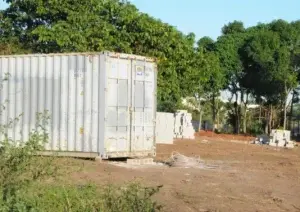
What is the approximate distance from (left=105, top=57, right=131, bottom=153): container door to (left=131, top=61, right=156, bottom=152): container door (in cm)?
23

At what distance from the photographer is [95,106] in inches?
620

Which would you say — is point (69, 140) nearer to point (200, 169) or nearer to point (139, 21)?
point (200, 169)

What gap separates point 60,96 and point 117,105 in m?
1.35

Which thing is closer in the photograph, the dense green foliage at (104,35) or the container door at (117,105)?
the container door at (117,105)

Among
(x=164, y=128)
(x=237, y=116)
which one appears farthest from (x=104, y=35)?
(x=237, y=116)

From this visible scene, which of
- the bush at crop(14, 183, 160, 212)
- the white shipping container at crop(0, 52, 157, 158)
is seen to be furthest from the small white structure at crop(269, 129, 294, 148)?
the bush at crop(14, 183, 160, 212)

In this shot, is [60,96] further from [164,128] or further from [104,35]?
[164,128]

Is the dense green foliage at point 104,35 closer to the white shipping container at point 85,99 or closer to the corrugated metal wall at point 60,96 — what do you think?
the white shipping container at point 85,99

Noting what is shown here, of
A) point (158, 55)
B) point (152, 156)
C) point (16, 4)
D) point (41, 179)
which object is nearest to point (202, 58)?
point (158, 55)

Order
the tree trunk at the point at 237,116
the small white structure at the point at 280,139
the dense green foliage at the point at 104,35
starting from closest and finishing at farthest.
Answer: the dense green foliage at the point at 104,35
the small white structure at the point at 280,139
the tree trunk at the point at 237,116

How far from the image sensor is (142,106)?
55.1 feet

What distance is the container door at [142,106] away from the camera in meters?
16.5

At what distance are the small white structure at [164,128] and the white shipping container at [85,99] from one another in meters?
11.4

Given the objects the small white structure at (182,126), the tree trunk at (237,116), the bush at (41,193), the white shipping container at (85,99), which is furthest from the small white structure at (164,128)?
the tree trunk at (237,116)
